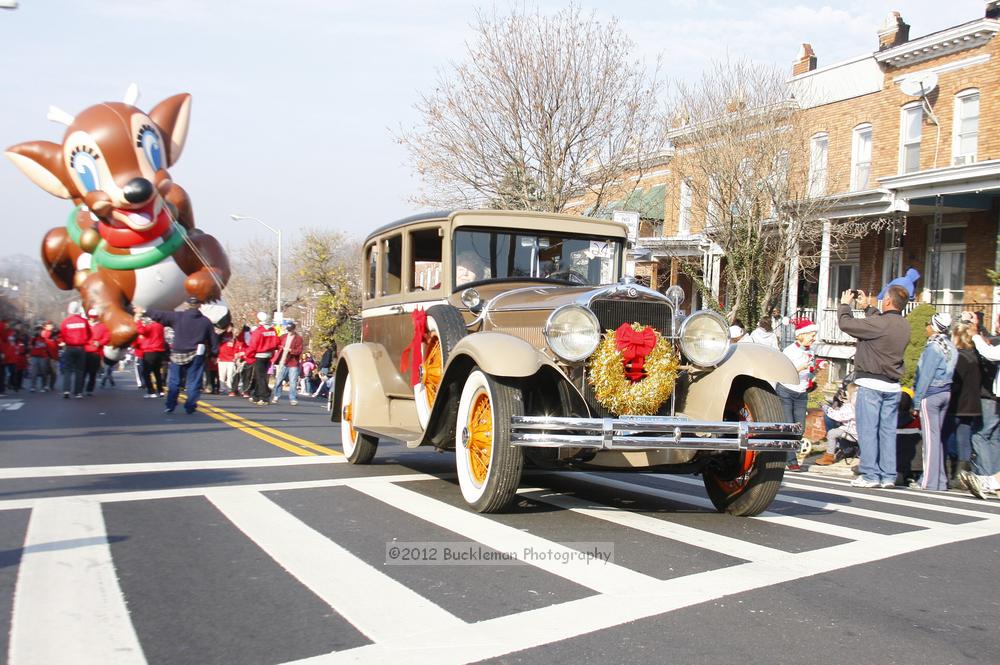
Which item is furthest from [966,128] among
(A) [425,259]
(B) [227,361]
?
(B) [227,361]

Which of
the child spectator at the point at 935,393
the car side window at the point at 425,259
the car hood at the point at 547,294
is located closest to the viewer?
the car hood at the point at 547,294

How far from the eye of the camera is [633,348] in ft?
20.4

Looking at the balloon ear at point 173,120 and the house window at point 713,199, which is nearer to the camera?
the house window at point 713,199

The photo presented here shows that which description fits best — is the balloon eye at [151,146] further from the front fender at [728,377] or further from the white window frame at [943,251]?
the front fender at [728,377]

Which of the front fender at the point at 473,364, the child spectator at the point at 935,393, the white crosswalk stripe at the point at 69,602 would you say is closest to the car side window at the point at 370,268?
the front fender at the point at 473,364

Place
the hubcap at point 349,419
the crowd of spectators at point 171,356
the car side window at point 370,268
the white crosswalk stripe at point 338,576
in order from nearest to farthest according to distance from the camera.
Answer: the white crosswalk stripe at point 338,576, the hubcap at point 349,419, the car side window at point 370,268, the crowd of spectators at point 171,356

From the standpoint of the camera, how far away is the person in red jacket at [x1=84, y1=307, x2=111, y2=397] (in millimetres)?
21000

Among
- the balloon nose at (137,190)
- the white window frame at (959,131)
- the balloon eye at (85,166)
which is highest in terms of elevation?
the white window frame at (959,131)

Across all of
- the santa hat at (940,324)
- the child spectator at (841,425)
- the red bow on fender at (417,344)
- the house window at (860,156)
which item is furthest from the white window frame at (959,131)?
the red bow on fender at (417,344)

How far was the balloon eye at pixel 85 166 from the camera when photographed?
23.0 m

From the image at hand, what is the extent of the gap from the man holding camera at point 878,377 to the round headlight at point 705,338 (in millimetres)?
2607

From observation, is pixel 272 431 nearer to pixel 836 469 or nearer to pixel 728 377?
pixel 836 469

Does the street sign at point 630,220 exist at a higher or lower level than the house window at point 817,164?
lower

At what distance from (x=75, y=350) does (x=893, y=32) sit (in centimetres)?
2170
